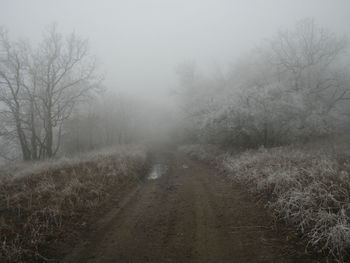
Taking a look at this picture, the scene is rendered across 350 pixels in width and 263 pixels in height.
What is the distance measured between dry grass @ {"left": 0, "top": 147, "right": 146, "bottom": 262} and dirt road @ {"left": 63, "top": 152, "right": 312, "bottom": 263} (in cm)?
87

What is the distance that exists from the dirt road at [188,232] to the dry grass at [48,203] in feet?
2.85

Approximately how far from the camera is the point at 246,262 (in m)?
3.75

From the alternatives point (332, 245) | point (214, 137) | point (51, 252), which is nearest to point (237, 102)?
point (214, 137)

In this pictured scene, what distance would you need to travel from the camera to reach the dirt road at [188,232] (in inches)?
160

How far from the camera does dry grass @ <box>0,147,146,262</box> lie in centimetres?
455

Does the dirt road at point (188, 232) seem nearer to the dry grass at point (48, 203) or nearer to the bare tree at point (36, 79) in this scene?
the dry grass at point (48, 203)

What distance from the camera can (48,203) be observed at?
20.9 ft

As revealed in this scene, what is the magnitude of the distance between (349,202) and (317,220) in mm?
1190

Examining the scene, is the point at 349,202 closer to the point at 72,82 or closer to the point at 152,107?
the point at 72,82

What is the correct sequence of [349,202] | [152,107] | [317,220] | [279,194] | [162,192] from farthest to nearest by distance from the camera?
[152,107] → [162,192] → [279,194] → [349,202] → [317,220]

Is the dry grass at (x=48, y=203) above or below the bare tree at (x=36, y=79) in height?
below

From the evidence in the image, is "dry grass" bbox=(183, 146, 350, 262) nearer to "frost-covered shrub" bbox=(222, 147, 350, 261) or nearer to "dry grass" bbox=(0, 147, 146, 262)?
"frost-covered shrub" bbox=(222, 147, 350, 261)

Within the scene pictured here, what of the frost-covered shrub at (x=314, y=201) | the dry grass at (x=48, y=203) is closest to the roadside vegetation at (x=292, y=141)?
the frost-covered shrub at (x=314, y=201)

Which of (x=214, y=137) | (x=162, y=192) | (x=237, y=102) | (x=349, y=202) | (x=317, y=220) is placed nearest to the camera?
(x=317, y=220)
